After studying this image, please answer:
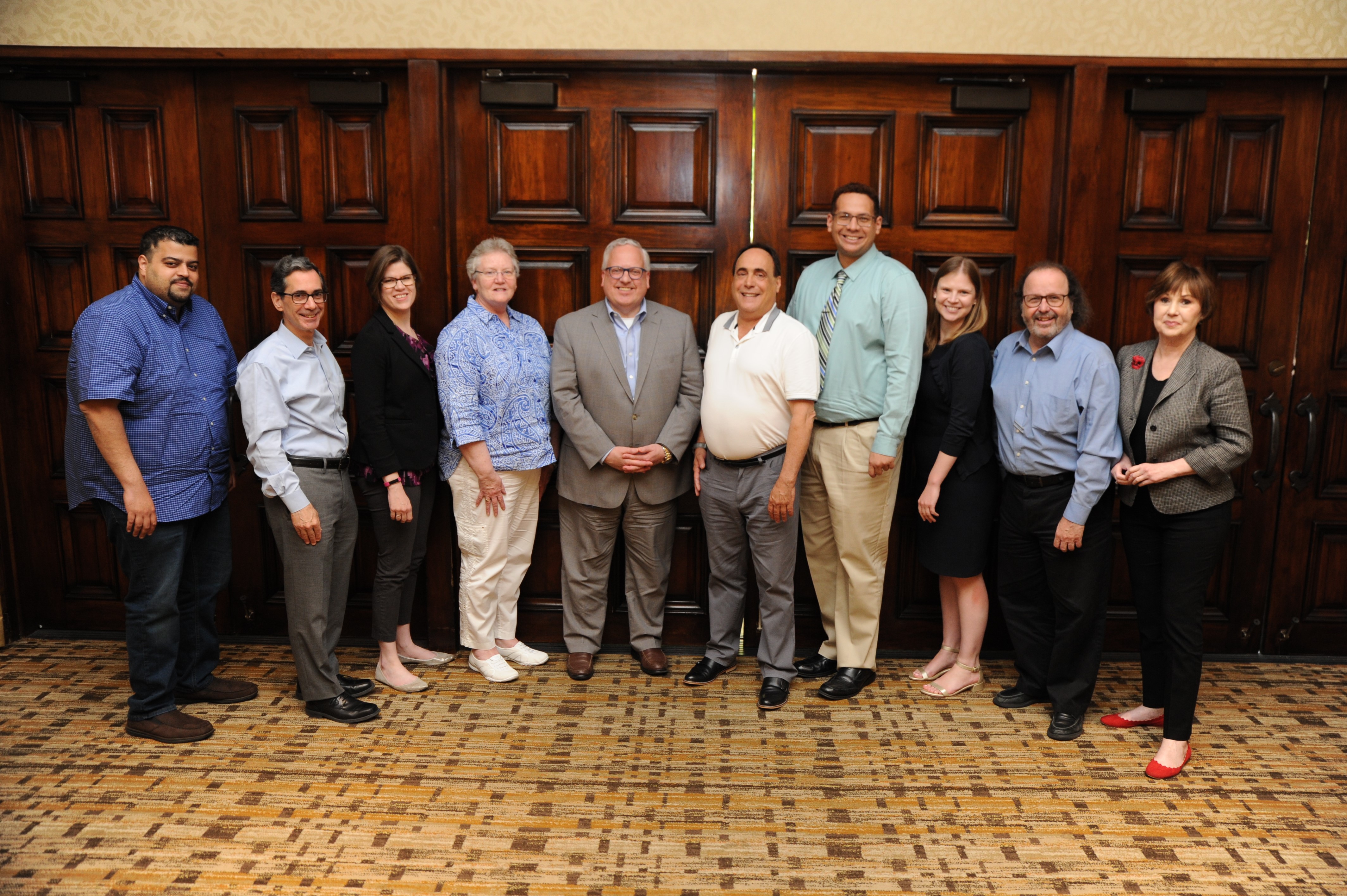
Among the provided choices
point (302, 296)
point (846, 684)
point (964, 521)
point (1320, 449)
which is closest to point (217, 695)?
point (302, 296)

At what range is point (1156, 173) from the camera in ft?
11.7

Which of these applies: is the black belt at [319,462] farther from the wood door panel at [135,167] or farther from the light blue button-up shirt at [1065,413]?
the light blue button-up shirt at [1065,413]

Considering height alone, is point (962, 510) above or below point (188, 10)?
below

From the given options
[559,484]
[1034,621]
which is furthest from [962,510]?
[559,484]

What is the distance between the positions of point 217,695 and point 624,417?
1.87 metres

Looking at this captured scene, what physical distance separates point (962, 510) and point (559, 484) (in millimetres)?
1570

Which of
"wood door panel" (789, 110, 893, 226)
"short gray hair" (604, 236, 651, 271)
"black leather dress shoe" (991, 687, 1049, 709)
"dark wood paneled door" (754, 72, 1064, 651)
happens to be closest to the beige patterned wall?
"dark wood paneled door" (754, 72, 1064, 651)

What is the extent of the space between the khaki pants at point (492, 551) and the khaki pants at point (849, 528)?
3.70 feet

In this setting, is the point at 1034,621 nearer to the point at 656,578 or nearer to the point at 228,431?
the point at 656,578

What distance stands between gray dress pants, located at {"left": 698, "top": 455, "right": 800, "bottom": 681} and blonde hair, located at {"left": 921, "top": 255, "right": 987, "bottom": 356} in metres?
0.74

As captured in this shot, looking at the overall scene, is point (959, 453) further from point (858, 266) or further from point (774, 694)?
point (774, 694)

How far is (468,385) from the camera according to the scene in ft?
10.8

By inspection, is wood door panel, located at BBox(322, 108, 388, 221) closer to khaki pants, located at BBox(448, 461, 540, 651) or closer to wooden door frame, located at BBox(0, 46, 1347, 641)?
wooden door frame, located at BBox(0, 46, 1347, 641)

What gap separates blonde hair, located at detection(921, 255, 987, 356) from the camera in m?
3.20
